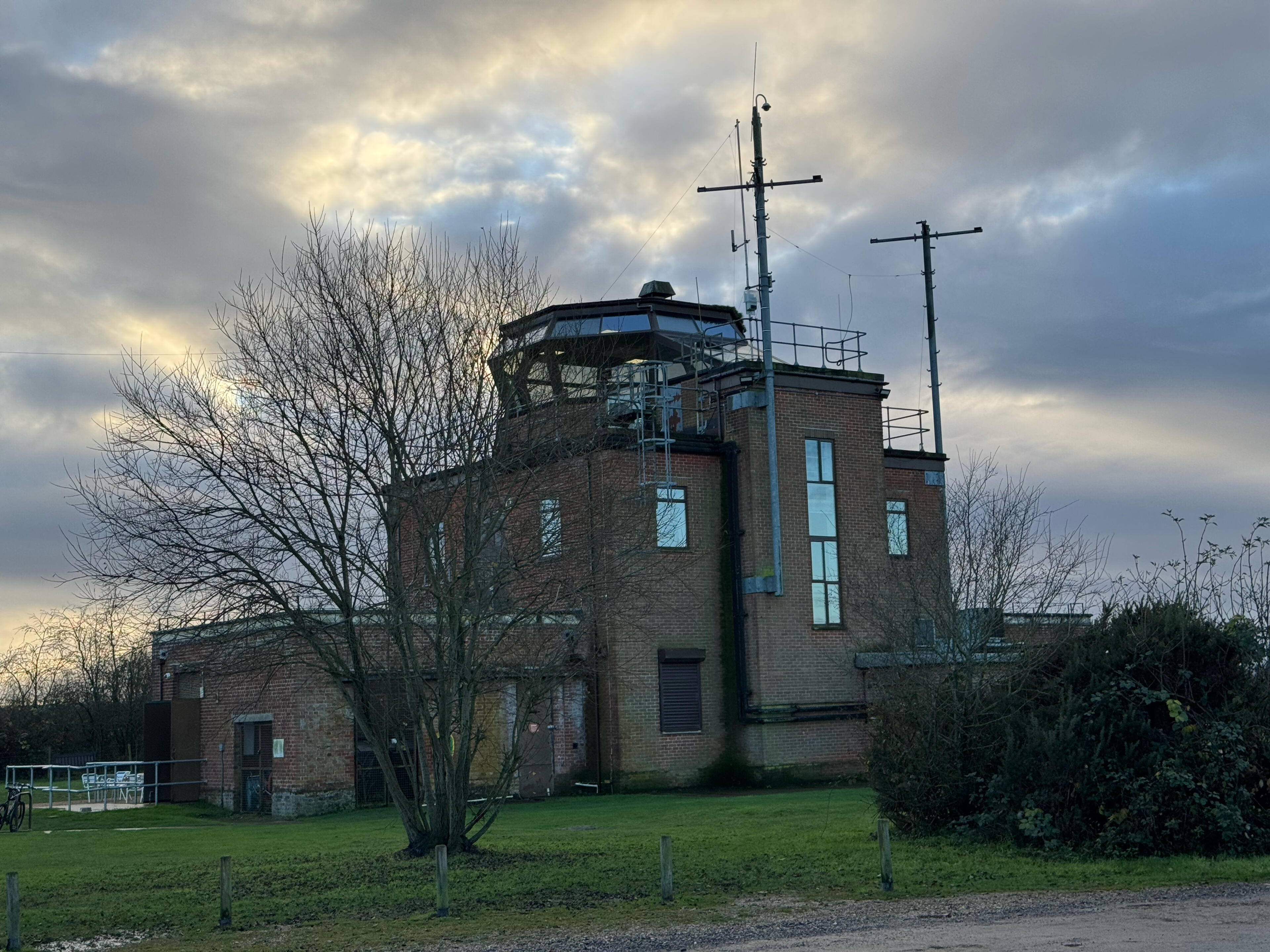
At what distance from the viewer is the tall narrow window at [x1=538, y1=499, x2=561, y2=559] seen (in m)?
17.7

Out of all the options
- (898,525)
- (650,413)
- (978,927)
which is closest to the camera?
(978,927)

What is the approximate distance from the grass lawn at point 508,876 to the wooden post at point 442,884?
0.16m

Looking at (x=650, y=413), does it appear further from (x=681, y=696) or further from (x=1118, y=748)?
(x=1118, y=748)

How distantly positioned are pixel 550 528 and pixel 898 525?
1869 centimetres

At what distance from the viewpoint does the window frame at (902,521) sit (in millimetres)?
33312

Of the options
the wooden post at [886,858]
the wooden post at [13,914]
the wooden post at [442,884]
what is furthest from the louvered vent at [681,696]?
the wooden post at [13,914]

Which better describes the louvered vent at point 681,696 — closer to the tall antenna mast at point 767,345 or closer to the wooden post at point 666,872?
the tall antenna mast at point 767,345

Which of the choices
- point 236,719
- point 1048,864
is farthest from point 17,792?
point 1048,864

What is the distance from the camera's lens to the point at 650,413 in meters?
31.0

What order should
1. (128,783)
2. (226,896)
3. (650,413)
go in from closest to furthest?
1. (226,896)
2. (650,413)
3. (128,783)

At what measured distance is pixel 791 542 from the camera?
102 feet

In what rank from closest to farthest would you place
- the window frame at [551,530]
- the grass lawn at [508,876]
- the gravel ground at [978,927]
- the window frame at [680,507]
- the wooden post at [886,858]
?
the gravel ground at [978,927] < the grass lawn at [508,876] < the wooden post at [886,858] < the window frame at [551,530] < the window frame at [680,507]

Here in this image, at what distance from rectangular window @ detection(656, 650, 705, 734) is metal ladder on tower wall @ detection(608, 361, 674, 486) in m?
4.02

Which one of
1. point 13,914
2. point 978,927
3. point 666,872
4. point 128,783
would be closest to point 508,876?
point 666,872
